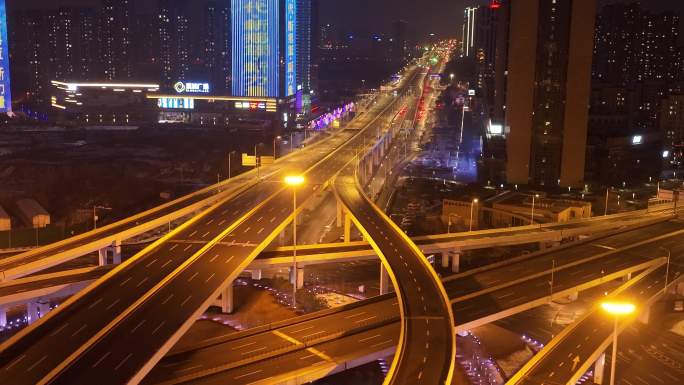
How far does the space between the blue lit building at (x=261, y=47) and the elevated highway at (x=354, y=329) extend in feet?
295

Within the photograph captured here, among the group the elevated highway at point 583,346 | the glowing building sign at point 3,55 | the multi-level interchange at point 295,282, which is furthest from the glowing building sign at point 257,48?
the elevated highway at point 583,346

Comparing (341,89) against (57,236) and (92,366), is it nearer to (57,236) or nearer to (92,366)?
(57,236)

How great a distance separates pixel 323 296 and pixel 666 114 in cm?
7651

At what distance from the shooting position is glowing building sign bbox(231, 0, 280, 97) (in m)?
121

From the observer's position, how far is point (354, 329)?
2612 centimetres

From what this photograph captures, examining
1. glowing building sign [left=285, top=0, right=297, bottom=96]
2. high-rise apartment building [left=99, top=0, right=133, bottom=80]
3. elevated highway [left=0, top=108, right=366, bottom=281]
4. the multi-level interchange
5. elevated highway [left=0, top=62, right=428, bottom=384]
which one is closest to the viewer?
elevated highway [left=0, top=62, right=428, bottom=384]

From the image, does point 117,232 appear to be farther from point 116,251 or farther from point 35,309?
point 35,309

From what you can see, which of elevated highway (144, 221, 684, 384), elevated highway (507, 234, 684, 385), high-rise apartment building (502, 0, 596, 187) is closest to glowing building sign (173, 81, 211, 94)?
high-rise apartment building (502, 0, 596, 187)

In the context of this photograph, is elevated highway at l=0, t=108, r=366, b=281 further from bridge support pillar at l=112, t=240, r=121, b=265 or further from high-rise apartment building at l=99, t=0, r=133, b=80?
high-rise apartment building at l=99, t=0, r=133, b=80

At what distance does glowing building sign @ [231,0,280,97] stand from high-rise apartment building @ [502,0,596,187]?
62.5 meters

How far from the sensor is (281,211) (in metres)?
41.0

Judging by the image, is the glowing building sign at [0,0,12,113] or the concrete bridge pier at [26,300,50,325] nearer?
the concrete bridge pier at [26,300,50,325]

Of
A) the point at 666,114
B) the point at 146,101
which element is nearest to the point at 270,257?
the point at 666,114

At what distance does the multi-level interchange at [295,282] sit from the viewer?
21062 millimetres
